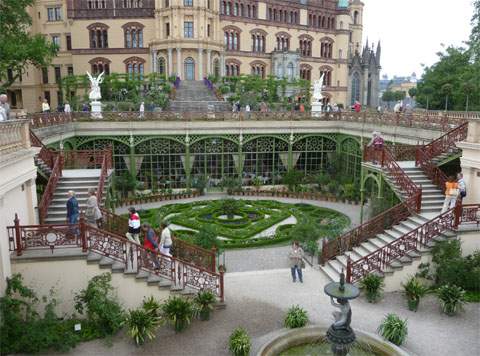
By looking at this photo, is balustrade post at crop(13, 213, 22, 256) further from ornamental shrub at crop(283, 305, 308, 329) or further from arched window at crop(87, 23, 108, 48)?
arched window at crop(87, 23, 108, 48)

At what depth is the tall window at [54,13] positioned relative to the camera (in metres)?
50.2

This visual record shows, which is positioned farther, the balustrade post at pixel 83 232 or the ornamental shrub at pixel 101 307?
the balustrade post at pixel 83 232

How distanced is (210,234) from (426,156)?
8.95 meters

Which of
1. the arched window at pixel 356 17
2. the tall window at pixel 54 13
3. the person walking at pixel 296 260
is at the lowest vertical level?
the person walking at pixel 296 260

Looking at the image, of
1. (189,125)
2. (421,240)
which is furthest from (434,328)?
(189,125)

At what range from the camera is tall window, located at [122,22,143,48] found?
4975 centimetres

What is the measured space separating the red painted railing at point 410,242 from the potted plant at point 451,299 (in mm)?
1778

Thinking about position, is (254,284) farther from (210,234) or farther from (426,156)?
(426,156)

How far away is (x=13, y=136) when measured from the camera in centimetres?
1185

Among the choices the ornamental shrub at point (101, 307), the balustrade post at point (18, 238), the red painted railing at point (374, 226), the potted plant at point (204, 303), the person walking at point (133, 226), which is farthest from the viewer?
the red painted railing at point (374, 226)

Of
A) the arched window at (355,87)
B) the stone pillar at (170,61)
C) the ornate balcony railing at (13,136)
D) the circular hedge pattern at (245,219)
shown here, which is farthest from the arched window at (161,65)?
the ornate balcony railing at (13,136)

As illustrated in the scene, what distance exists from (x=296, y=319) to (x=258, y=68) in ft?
158

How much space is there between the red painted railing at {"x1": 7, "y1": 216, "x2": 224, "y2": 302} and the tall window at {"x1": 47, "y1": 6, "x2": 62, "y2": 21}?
45.6m

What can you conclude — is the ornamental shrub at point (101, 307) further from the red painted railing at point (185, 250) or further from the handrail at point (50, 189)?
the handrail at point (50, 189)
